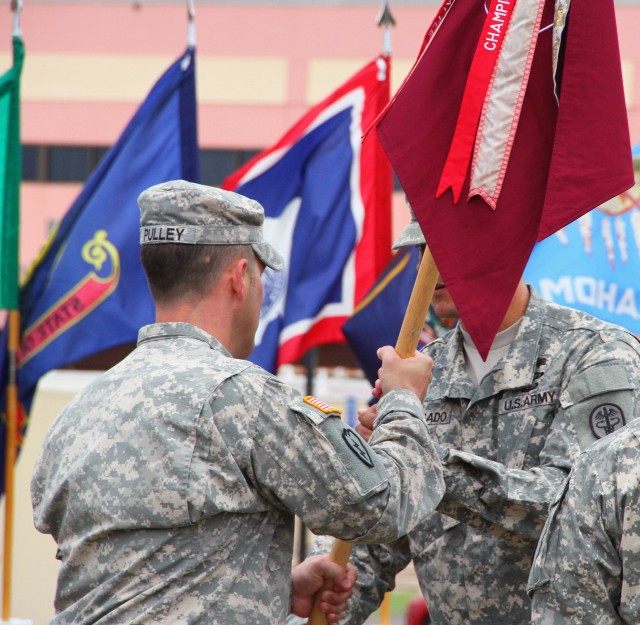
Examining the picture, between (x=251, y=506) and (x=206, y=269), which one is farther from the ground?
(x=206, y=269)

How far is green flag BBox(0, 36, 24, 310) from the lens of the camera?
749 centimetres

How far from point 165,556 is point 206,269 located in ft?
2.30

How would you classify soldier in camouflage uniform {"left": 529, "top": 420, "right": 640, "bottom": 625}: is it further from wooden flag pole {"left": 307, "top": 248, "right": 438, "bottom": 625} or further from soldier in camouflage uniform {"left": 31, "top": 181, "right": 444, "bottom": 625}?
wooden flag pole {"left": 307, "top": 248, "right": 438, "bottom": 625}

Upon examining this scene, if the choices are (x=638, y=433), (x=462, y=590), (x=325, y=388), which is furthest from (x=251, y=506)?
(x=325, y=388)

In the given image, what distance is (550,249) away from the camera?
7.20 meters

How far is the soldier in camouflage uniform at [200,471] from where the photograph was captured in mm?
2633

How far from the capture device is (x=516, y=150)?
3.21 meters

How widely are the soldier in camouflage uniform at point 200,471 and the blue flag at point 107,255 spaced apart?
4.60 metres

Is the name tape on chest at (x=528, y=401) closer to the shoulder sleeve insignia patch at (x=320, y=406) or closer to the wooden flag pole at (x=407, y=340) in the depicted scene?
the wooden flag pole at (x=407, y=340)

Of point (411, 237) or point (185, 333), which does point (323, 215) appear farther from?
point (185, 333)

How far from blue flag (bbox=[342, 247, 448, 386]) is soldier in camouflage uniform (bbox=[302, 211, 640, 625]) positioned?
286 centimetres

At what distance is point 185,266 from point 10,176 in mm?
5154

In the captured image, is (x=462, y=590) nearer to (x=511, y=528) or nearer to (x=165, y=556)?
(x=511, y=528)

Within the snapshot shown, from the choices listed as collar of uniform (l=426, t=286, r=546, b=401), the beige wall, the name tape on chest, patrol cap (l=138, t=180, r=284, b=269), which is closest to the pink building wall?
the beige wall
